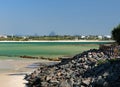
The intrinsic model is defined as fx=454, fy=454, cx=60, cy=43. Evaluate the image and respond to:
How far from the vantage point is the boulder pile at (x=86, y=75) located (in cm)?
2038

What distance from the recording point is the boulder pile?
2038cm

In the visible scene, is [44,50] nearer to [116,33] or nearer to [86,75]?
[116,33]

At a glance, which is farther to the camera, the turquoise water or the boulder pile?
the turquoise water

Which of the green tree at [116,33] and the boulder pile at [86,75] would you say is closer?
the boulder pile at [86,75]

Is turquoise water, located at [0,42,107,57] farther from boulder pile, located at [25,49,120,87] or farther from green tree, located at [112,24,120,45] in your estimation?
boulder pile, located at [25,49,120,87]

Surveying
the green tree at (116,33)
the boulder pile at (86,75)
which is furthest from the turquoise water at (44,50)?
the boulder pile at (86,75)

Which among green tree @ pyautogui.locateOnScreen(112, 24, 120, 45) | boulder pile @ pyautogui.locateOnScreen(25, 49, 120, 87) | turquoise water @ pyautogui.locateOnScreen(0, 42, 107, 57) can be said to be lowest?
turquoise water @ pyautogui.locateOnScreen(0, 42, 107, 57)

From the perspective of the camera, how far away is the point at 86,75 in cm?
2303

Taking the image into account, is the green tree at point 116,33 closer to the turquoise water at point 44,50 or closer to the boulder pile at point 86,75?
the boulder pile at point 86,75

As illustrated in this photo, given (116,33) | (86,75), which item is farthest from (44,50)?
(86,75)

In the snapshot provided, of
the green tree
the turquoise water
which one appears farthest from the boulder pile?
the turquoise water

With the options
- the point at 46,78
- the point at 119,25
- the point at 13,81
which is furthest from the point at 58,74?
the point at 119,25

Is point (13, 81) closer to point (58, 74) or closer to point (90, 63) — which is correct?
point (58, 74)

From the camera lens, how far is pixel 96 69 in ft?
76.9
